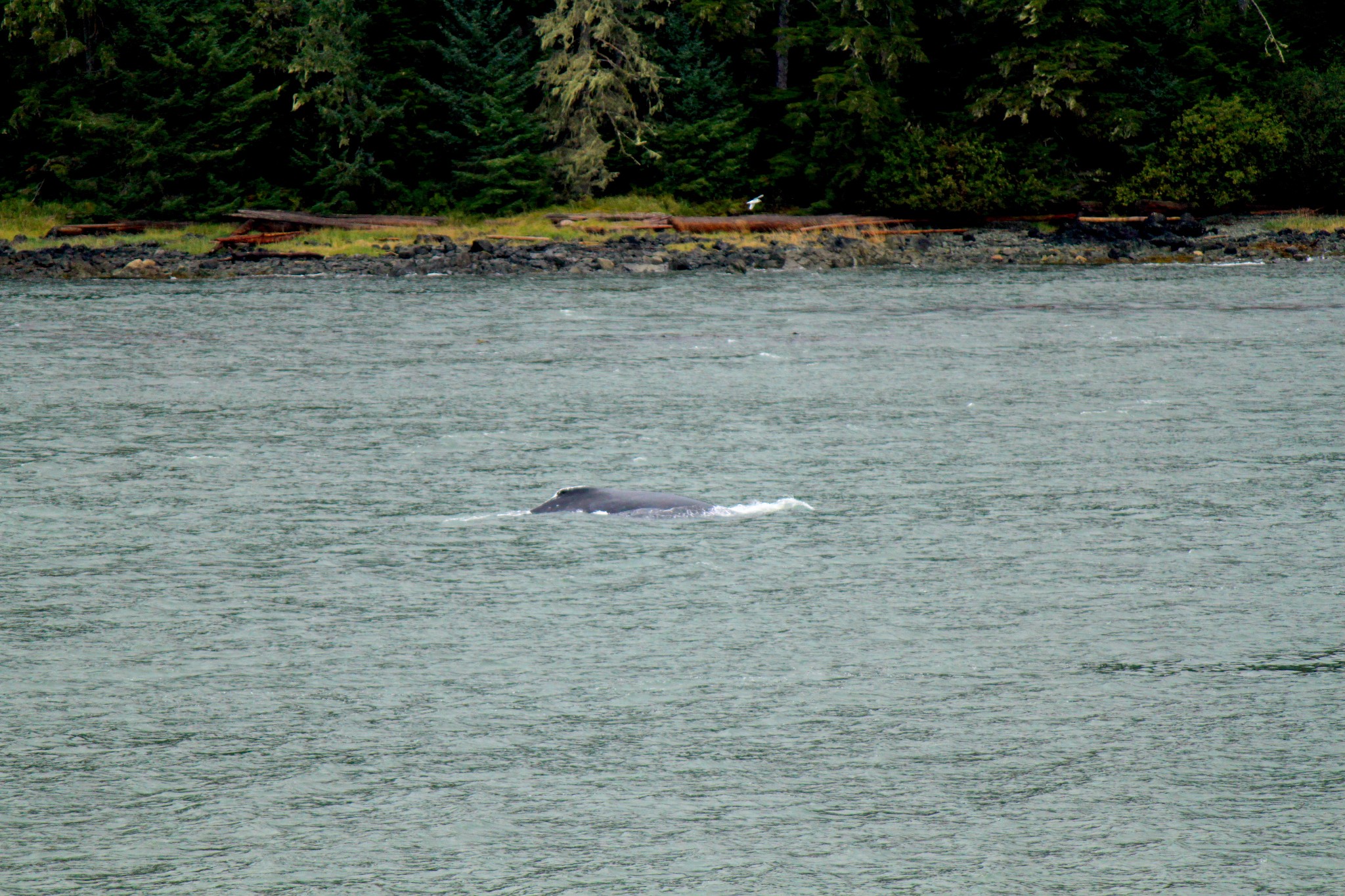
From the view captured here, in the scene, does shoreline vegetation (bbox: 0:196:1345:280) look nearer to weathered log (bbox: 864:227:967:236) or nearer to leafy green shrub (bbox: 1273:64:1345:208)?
weathered log (bbox: 864:227:967:236)

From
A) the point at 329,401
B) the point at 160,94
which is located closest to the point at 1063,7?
the point at 160,94

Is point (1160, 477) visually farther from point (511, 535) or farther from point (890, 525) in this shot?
point (511, 535)

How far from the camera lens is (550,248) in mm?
34375

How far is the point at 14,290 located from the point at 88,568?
2065cm

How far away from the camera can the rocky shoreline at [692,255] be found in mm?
30672

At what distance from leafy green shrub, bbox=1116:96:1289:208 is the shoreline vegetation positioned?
1.01 m

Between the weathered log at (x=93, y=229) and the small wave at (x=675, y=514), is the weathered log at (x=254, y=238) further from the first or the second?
the small wave at (x=675, y=514)

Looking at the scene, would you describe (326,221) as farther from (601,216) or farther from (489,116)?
(601,216)

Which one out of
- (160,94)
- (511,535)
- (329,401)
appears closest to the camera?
(511,535)

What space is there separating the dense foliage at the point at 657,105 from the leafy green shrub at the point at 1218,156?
0.07 meters

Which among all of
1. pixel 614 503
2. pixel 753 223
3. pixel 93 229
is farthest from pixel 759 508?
pixel 93 229

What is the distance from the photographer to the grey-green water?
4121mm

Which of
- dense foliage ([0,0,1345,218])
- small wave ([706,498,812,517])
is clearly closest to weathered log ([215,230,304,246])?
dense foliage ([0,0,1345,218])

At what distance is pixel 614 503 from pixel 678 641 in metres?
2.59
